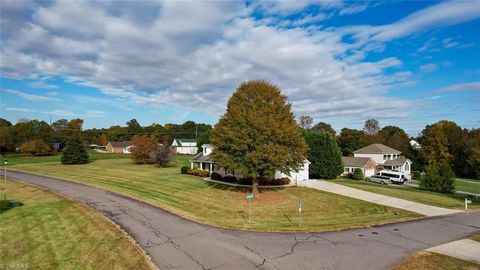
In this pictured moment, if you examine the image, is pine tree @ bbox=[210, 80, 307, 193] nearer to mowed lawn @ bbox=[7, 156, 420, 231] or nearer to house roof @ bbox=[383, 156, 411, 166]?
mowed lawn @ bbox=[7, 156, 420, 231]

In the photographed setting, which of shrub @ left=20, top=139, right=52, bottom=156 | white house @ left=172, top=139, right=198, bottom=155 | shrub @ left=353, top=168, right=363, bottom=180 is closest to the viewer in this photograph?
shrub @ left=353, top=168, right=363, bottom=180

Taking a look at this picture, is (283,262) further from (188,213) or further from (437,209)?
(437,209)

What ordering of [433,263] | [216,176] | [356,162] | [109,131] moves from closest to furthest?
1. [433,263]
2. [216,176]
3. [356,162]
4. [109,131]

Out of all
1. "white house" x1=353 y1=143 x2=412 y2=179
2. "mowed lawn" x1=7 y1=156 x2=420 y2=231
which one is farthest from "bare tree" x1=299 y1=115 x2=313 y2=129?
"mowed lawn" x1=7 y1=156 x2=420 y2=231

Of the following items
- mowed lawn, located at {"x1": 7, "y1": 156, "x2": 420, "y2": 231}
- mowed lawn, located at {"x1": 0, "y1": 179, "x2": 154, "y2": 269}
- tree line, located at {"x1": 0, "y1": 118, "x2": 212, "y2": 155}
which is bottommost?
mowed lawn, located at {"x1": 0, "y1": 179, "x2": 154, "y2": 269}

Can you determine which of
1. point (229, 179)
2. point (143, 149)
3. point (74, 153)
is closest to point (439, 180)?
point (229, 179)

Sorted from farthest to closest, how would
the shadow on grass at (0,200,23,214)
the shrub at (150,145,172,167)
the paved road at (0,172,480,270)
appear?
1. the shrub at (150,145,172,167)
2. the shadow on grass at (0,200,23,214)
3. the paved road at (0,172,480,270)

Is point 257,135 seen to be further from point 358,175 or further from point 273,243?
point 358,175
